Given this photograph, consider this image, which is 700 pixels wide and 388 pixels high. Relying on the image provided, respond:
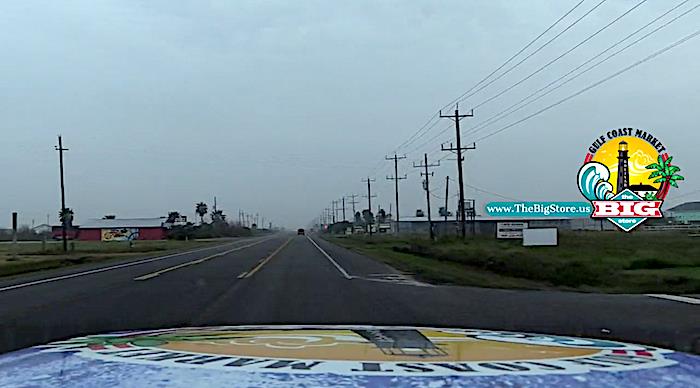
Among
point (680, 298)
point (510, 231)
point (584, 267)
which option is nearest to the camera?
point (680, 298)

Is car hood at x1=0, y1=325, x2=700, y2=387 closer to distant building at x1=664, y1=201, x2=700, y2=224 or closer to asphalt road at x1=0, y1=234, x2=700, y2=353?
asphalt road at x1=0, y1=234, x2=700, y2=353

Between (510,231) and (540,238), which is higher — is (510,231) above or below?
above

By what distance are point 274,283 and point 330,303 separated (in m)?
7.45

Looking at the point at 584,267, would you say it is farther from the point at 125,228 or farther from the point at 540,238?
the point at 125,228

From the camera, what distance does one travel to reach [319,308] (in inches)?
709

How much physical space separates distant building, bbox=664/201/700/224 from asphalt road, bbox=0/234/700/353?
80.1 m

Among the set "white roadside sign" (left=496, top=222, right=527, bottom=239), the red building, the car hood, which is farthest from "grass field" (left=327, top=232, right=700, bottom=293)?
the red building

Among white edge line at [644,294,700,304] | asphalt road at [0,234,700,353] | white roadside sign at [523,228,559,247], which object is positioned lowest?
white edge line at [644,294,700,304]

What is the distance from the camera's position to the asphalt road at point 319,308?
14414 mm

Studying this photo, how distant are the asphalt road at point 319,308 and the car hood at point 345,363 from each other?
24.3 feet

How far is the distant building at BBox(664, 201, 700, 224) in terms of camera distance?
100419 millimetres

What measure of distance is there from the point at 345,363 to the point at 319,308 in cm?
1399

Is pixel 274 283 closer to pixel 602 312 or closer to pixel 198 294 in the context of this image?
pixel 198 294

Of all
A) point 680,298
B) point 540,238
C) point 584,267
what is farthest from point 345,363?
point 540,238
